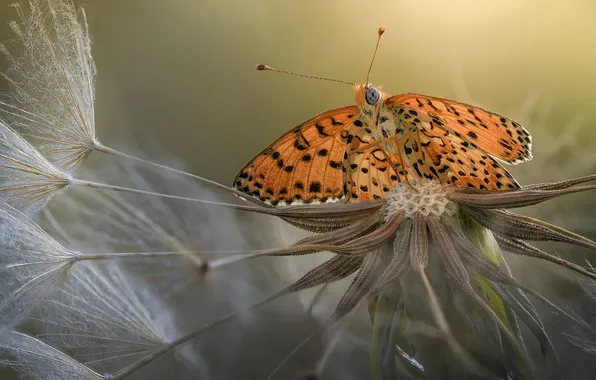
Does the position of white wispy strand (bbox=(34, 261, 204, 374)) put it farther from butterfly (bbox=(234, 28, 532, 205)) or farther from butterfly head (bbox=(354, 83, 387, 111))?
butterfly head (bbox=(354, 83, 387, 111))

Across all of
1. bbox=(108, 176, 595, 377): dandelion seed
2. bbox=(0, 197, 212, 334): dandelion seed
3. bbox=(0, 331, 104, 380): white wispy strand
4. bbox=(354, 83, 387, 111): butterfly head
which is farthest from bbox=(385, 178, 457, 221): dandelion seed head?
bbox=(0, 331, 104, 380): white wispy strand

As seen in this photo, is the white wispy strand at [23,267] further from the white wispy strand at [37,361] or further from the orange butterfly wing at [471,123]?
the orange butterfly wing at [471,123]

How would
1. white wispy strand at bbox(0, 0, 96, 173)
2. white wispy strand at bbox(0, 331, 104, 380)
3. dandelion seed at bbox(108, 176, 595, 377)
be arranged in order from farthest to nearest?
white wispy strand at bbox(0, 0, 96, 173), white wispy strand at bbox(0, 331, 104, 380), dandelion seed at bbox(108, 176, 595, 377)

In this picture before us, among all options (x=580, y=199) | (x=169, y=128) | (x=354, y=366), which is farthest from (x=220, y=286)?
(x=580, y=199)

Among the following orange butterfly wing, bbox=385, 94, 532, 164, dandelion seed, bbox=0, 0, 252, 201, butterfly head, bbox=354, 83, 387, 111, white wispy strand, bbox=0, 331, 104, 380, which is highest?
orange butterfly wing, bbox=385, 94, 532, 164

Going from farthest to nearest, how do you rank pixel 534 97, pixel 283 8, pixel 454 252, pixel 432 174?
1. pixel 283 8
2. pixel 534 97
3. pixel 432 174
4. pixel 454 252

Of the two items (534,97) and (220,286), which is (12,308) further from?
(534,97)

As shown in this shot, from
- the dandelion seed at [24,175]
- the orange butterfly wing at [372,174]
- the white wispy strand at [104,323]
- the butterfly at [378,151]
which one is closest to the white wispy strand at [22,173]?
the dandelion seed at [24,175]
